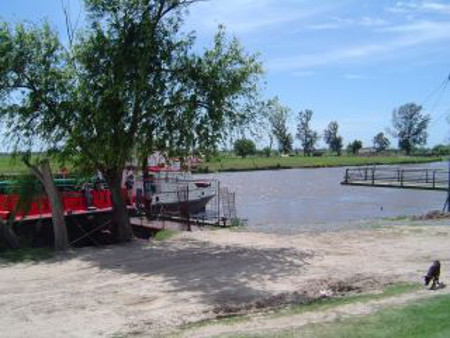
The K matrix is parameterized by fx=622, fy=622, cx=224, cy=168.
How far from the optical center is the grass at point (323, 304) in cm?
907

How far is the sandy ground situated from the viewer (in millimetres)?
Result: 9461

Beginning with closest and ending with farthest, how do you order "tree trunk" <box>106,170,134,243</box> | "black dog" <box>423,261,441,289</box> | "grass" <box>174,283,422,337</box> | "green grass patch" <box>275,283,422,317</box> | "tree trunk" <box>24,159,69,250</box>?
"grass" <box>174,283,422,337</box>
"green grass patch" <box>275,283,422,317</box>
"black dog" <box>423,261,441,289</box>
"tree trunk" <box>24,159,69,250</box>
"tree trunk" <box>106,170,134,243</box>

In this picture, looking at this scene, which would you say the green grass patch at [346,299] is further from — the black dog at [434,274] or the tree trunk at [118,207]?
the tree trunk at [118,207]

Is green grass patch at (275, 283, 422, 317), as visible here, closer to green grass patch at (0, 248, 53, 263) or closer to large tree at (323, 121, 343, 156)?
green grass patch at (0, 248, 53, 263)

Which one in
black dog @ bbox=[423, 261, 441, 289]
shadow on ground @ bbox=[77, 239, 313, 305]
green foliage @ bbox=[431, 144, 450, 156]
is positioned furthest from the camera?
green foliage @ bbox=[431, 144, 450, 156]

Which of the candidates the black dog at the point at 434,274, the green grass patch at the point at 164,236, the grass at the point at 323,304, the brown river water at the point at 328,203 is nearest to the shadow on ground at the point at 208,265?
the grass at the point at 323,304

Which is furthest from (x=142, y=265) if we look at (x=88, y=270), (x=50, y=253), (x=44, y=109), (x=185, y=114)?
(x=44, y=109)

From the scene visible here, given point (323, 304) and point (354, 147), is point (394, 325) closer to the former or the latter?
point (323, 304)

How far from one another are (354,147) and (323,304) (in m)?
174

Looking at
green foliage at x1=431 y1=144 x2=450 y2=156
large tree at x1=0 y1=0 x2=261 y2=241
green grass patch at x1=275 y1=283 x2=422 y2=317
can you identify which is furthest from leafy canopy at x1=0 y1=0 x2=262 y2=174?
green foliage at x1=431 y1=144 x2=450 y2=156

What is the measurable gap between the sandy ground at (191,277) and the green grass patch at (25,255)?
2.12 ft

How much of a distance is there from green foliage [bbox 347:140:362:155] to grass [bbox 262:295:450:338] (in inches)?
6816

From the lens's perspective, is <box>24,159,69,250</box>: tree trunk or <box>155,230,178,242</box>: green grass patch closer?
<box>24,159,69,250</box>: tree trunk

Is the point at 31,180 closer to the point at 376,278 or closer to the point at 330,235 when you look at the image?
the point at 330,235
